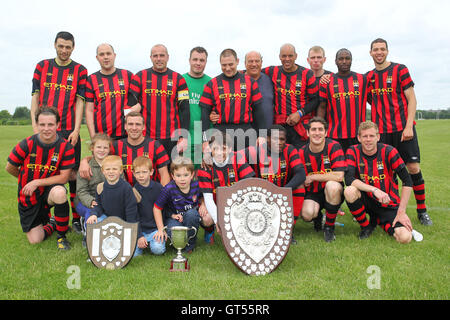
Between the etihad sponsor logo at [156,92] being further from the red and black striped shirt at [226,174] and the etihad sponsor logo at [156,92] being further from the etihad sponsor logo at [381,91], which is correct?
the etihad sponsor logo at [381,91]

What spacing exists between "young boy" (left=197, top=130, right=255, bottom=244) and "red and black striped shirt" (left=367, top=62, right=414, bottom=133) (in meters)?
2.05

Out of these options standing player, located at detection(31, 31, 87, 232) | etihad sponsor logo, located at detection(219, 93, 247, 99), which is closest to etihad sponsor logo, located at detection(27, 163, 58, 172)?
standing player, located at detection(31, 31, 87, 232)

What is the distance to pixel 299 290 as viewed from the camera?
9.38ft

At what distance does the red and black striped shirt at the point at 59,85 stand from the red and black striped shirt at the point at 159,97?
744mm

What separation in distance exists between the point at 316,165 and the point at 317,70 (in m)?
1.80

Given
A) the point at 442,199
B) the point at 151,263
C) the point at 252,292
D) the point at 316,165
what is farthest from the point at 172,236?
the point at 442,199

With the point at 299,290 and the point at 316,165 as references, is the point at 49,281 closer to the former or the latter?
the point at 299,290

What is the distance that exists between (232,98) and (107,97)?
149cm

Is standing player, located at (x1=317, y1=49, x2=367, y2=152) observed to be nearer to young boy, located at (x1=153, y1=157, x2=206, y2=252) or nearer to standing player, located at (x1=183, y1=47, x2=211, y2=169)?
standing player, located at (x1=183, y1=47, x2=211, y2=169)

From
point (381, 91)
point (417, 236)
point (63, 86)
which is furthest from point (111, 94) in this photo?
point (417, 236)

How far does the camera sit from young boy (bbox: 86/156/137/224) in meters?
3.74

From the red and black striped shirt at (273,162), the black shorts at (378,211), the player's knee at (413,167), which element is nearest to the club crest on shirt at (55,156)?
the red and black striped shirt at (273,162)

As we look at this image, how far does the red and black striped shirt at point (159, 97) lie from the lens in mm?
4816

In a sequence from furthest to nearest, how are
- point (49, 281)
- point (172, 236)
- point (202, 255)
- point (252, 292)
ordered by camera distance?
point (202, 255) → point (172, 236) → point (49, 281) → point (252, 292)
